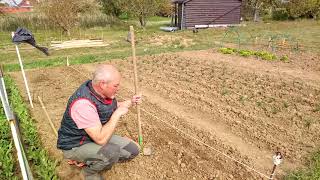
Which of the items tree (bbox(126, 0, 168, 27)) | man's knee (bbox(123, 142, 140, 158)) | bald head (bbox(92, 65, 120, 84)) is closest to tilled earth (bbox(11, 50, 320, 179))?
man's knee (bbox(123, 142, 140, 158))

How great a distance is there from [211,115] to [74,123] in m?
3.62

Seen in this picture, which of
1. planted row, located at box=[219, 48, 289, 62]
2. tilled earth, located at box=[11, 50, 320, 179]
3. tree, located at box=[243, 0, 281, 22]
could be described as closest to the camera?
tilled earth, located at box=[11, 50, 320, 179]

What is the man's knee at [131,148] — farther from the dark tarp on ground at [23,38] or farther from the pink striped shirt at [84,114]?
the dark tarp on ground at [23,38]

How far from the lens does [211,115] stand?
6410 mm

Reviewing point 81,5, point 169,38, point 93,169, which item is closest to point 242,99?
point 93,169

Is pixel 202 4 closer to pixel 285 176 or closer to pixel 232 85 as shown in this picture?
pixel 232 85

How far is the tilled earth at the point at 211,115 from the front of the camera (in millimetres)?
4575

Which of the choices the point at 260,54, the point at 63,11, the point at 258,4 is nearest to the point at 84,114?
the point at 260,54

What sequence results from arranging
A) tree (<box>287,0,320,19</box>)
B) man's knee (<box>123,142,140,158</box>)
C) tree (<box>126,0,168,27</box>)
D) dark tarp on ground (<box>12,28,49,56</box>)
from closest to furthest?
man's knee (<box>123,142,140,158</box>)
dark tarp on ground (<box>12,28,49,56</box>)
tree (<box>126,0,168,27</box>)
tree (<box>287,0,320,19</box>)

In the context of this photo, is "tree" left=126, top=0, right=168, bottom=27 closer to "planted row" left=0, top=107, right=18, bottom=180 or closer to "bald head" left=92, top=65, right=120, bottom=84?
"planted row" left=0, top=107, right=18, bottom=180

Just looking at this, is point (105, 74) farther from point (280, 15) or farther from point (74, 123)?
point (280, 15)

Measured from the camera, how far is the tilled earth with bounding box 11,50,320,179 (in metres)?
4.57

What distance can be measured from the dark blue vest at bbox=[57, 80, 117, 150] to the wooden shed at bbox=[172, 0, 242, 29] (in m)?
22.0

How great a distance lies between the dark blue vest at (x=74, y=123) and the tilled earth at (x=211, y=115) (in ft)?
3.03
